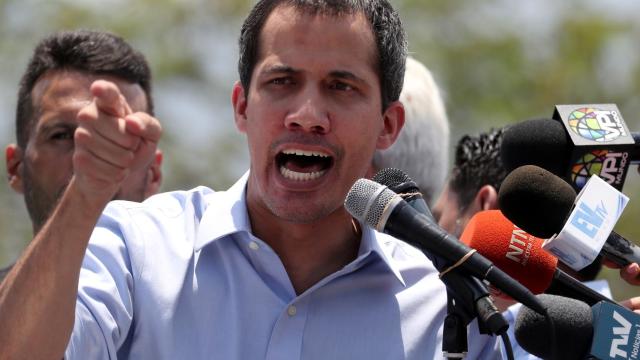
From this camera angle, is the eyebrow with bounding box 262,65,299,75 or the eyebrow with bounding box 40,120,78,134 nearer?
the eyebrow with bounding box 262,65,299,75

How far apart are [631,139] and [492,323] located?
74 centimetres

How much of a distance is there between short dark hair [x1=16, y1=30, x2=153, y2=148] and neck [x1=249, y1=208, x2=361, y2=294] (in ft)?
5.94

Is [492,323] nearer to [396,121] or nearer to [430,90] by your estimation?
[396,121]

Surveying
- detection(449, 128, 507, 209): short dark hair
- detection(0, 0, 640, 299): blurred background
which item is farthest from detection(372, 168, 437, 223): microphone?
detection(0, 0, 640, 299): blurred background

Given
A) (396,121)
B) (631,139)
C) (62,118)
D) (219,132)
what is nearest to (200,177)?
(219,132)

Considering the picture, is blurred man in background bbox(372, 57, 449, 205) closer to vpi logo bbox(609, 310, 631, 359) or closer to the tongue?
the tongue

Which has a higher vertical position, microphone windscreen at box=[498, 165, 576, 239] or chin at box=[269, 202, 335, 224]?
microphone windscreen at box=[498, 165, 576, 239]

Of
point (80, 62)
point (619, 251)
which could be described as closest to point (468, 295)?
point (619, 251)

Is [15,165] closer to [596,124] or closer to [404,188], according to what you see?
[404,188]

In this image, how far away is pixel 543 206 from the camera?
3.48 meters

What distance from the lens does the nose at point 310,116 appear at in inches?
159

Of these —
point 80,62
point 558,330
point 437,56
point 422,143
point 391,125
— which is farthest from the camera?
point 437,56

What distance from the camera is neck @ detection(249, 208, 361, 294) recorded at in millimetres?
4195

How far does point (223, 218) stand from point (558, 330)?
4.02ft
